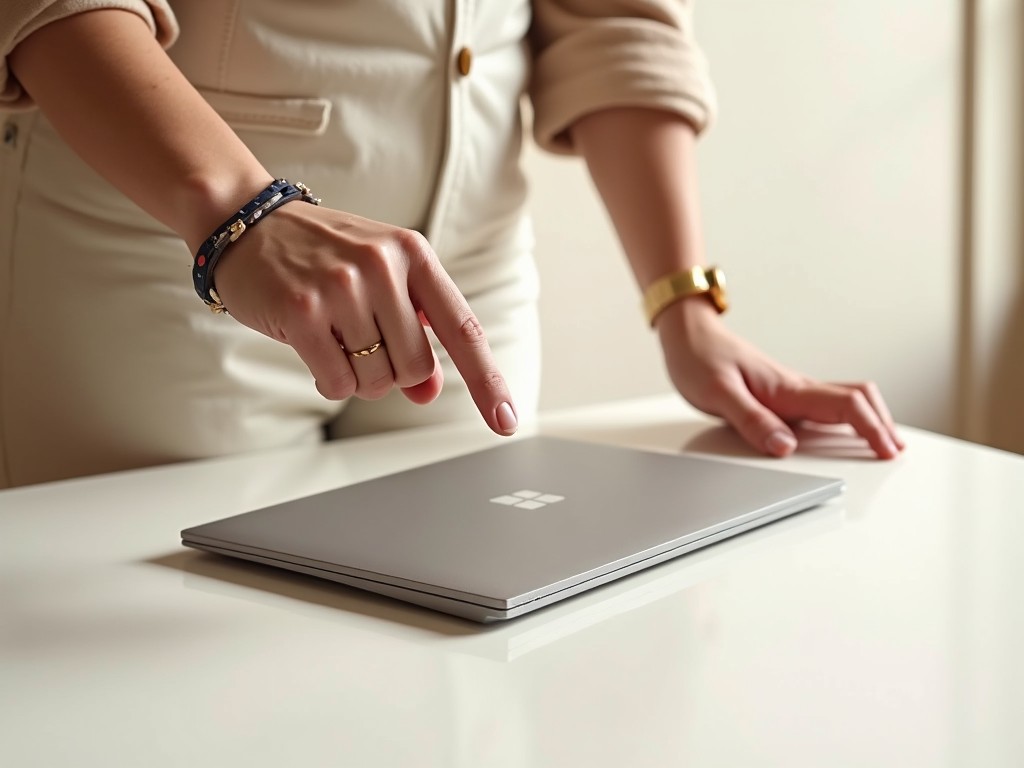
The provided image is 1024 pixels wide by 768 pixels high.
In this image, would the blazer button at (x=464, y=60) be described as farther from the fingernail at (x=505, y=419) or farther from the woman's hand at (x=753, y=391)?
the fingernail at (x=505, y=419)

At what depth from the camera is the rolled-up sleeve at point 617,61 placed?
987mm

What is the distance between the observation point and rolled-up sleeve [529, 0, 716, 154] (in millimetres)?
987

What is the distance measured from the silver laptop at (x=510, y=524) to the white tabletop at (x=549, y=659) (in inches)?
0.5

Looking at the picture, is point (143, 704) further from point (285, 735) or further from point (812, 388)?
point (812, 388)

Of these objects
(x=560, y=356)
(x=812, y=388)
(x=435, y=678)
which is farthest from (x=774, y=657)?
(x=560, y=356)

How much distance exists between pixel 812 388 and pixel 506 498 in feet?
1.23

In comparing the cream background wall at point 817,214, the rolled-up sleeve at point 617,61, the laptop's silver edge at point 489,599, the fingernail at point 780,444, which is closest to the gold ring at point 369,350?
the laptop's silver edge at point 489,599

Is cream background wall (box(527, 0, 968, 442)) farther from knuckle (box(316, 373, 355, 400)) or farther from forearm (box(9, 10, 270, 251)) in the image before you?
knuckle (box(316, 373, 355, 400))

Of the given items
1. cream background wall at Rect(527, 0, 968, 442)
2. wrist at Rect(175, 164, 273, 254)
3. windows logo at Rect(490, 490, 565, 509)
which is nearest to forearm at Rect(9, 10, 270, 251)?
wrist at Rect(175, 164, 273, 254)

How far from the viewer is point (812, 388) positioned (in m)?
0.90

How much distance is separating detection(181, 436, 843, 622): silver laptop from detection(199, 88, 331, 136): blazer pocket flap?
0.30m

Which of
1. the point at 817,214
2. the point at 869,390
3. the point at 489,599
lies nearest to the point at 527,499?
the point at 489,599

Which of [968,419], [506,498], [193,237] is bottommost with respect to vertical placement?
[968,419]

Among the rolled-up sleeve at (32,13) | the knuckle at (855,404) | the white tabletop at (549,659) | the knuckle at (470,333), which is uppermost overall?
the rolled-up sleeve at (32,13)
